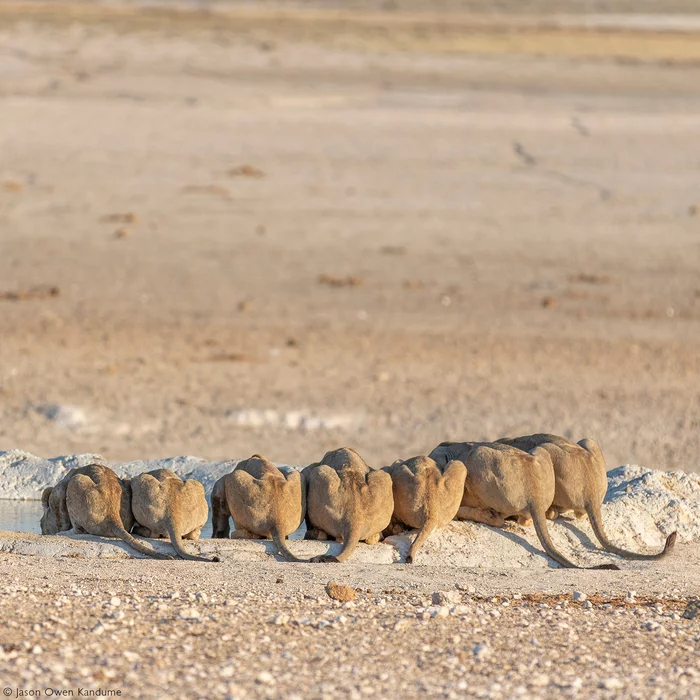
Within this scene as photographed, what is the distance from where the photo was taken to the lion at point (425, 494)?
6.44 m

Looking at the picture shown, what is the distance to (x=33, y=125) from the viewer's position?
847 inches

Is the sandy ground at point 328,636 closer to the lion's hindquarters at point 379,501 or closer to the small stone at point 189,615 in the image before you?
the small stone at point 189,615

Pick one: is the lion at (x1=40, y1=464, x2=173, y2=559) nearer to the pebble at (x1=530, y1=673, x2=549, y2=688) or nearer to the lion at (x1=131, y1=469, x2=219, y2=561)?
the lion at (x1=131, y1=469, x2=219, y2=561)

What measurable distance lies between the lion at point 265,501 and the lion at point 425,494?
464mm

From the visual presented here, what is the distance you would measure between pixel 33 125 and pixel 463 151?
6.70m

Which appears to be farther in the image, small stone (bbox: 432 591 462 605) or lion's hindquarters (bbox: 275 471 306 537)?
lion's hindquarters (bbox: 275 471 306 537)

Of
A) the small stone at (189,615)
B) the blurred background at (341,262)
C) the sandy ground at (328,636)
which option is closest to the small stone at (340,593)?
the sandy ground at (328,636)

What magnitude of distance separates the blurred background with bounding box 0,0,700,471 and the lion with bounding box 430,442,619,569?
8.10 feet

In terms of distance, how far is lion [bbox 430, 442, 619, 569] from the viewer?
6.50 meters

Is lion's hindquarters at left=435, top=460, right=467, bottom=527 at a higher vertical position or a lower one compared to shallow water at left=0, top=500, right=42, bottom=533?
higher

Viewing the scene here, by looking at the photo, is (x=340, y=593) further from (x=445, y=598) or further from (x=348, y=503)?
(x=348, y=503)

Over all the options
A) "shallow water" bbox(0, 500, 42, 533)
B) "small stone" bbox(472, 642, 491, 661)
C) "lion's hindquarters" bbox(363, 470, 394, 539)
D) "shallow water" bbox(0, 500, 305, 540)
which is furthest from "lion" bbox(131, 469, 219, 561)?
"small stone" bbox(472, 642, 491, 661)

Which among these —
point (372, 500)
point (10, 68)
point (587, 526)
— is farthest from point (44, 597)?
point (10, 68)

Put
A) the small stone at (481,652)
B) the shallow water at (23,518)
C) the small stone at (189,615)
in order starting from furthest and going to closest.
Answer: the shallow water at (23,518), the small stone at (189,615), the small stone at (481,652)
